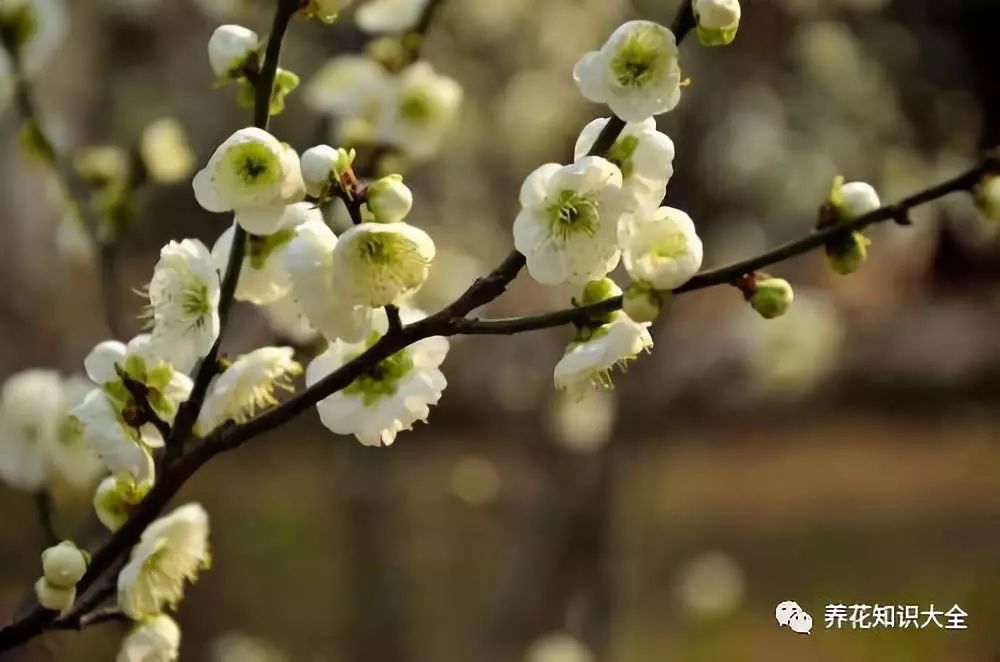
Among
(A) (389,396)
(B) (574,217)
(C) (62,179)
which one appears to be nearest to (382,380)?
(A) (389,396)

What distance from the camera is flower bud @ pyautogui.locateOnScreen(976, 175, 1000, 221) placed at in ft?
1.22

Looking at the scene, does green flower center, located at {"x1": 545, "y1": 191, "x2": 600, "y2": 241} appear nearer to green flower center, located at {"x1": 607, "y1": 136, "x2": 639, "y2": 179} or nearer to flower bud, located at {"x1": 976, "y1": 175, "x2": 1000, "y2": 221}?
green flower center, located at {"x1": 607, "y1": 136, "x2": 639, "y2": 179}

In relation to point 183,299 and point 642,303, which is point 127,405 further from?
point 642,303

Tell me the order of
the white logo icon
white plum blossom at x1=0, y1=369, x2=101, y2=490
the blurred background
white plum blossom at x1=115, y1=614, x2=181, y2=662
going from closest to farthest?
1. white plum blossom at x1=115, y1=614, x2=181, y2=662
2. white plum blossom at x1=0, y1=369, x2=101, y2=490
3. the white logo icon
4. the blurred background

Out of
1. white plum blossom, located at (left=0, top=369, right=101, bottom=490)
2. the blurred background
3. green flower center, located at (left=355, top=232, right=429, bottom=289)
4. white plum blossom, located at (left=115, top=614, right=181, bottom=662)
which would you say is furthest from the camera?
the blurred background

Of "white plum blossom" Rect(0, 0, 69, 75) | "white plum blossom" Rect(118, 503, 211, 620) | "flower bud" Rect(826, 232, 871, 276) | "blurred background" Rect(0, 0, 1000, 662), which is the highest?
"blurred background" Rect(0, 0, 1000, 662)

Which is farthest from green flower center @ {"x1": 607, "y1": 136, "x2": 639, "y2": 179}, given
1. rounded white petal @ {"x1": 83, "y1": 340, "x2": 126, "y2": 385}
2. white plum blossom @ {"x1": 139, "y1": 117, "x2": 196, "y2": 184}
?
white plum blossom @ {"x1": 139, "y1": 117, "x2": 196, "y2": 184}

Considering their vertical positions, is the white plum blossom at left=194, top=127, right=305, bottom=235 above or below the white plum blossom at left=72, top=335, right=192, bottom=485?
above

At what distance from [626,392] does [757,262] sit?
3.09 feet

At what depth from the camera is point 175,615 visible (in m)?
1.91

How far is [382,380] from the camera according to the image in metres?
0.42

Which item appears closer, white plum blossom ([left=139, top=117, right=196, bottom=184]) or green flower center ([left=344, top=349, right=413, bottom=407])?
green flower center ([left=344, top=349, right=413, bottom=407])

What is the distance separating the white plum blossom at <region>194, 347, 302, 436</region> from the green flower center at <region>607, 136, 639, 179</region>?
0.16 meters

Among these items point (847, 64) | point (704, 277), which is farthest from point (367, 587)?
point (704, 277)
